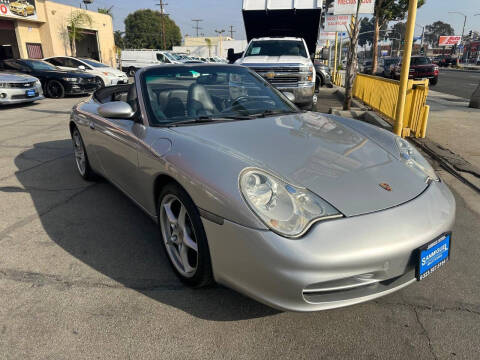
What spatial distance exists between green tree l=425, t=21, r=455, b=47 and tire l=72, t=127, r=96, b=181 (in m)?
147

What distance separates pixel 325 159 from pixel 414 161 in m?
0.78

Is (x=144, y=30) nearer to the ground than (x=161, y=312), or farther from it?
farther from it

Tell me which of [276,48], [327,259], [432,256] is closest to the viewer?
[327,259]

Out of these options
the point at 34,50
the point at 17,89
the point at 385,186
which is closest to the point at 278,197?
the point at 385,186

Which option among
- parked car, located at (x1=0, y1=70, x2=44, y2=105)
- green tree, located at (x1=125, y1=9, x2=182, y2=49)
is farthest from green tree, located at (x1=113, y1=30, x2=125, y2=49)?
parked car, located at (x1=0, y1=70, x2=44, y2=105)

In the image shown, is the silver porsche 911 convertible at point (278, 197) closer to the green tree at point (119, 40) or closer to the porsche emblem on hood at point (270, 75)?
the porsche emblem on hood at point (270, 75)

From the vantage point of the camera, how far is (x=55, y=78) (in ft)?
43.3

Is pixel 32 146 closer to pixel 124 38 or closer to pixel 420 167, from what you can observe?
pixel 420 167

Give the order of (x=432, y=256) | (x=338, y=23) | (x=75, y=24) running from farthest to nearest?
(x=75, y=24) → (x=338, y=23) → (x=432, y=256)

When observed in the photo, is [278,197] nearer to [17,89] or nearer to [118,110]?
[118,110]

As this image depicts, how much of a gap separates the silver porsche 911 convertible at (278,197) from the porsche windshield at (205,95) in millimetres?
16

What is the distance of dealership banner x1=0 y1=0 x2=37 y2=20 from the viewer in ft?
78.5

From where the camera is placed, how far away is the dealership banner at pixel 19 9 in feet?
78.5

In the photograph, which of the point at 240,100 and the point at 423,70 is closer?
the point at 240,100
